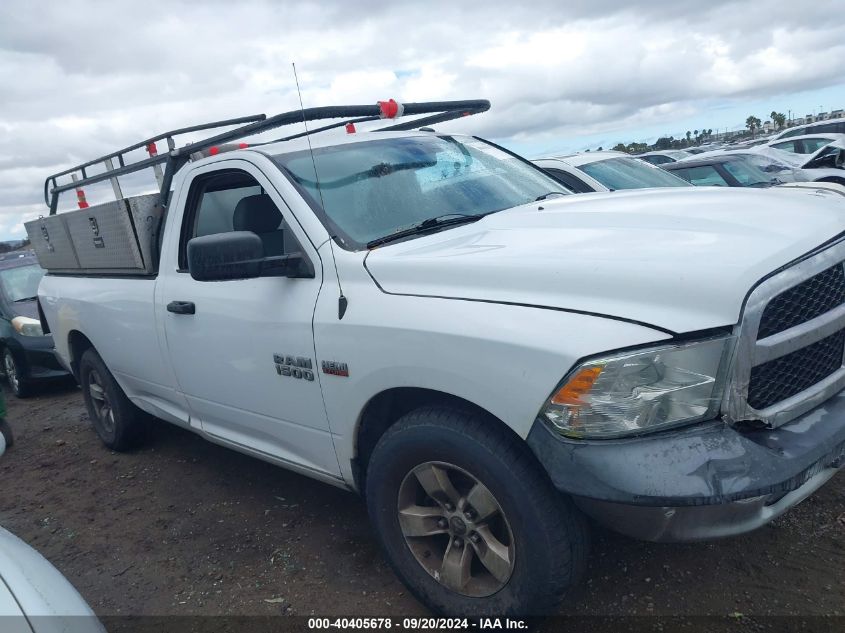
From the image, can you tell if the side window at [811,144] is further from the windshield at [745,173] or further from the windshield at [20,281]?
the windshield at [20,281]

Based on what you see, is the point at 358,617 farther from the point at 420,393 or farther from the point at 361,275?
the point at 361,275

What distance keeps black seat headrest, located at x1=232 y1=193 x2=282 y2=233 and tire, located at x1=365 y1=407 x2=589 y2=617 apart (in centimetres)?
139

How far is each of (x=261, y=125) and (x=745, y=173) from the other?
28.2 ft

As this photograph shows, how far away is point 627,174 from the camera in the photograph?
711cm

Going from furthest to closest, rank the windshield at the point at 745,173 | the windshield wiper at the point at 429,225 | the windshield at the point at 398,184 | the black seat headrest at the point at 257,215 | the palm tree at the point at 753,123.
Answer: the palm tree at the point at 753,123
the windshield at the point at 745,173
the black seat headrest at the point at 257,215
the windshield at the point at 398,184
the windshield wiper at the point at 429,225

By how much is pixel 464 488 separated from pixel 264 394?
3.66 feet

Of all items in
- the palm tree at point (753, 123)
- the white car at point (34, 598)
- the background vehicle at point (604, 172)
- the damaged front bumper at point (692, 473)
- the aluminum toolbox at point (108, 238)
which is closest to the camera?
the white car at point (34, 598)

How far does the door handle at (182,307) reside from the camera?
3.45 m

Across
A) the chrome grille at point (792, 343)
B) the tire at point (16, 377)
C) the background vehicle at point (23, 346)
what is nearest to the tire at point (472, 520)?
the chrome grille at point (792, 343)

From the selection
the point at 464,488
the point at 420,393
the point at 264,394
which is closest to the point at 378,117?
the point at 264,394

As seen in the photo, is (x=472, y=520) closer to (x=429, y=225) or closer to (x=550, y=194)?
(x=429, y=225)

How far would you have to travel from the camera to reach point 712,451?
1.93 m

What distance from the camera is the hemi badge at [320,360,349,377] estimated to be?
2.65 metres

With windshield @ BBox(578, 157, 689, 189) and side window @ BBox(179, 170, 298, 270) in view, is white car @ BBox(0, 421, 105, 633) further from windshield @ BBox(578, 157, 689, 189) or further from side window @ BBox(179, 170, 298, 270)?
windshield @ BBox(578, 157, 689, 189)
